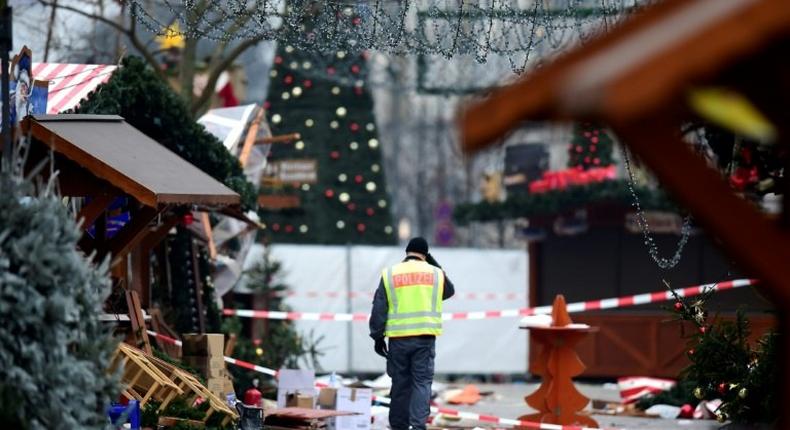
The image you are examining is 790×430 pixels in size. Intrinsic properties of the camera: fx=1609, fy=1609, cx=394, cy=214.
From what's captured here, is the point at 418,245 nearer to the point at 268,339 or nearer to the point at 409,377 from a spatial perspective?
the point at 409,377

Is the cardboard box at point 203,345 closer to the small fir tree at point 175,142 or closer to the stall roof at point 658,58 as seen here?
the small fir tree at point 175,142

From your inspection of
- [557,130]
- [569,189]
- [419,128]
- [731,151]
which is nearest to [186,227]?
[731,151]

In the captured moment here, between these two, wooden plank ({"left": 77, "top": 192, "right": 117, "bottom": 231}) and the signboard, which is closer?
wooden plank ({"left": 77, "top": 192, "right": 117, "bottom": 231})

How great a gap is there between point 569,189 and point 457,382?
11.0 ft

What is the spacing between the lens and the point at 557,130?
5.12m

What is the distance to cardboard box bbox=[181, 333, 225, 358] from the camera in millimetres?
13672

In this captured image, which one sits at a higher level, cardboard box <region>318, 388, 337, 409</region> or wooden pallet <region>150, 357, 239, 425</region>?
wooden pallet <region>150, 357, 239, 425</region>

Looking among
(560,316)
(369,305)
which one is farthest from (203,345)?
(369,305)

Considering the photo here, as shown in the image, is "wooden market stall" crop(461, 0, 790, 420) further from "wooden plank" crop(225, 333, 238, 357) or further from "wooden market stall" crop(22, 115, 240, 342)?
"wooden plank" crop(225, 333, 238, 357)

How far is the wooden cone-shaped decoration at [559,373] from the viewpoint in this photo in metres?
15.7

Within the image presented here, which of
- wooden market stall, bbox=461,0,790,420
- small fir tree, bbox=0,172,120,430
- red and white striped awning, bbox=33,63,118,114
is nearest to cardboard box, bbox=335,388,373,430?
red and white striped awning, bbox=33,63,118,114

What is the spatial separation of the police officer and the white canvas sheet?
33.6ft

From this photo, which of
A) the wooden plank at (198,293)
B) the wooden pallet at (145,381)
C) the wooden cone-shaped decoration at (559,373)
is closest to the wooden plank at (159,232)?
the wooden plank at (198,293)

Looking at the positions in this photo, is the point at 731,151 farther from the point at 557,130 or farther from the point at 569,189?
the point at 569,189
